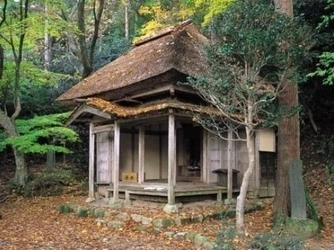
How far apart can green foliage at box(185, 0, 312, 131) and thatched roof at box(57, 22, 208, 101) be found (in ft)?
7.26

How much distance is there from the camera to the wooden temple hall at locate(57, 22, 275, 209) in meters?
10.1

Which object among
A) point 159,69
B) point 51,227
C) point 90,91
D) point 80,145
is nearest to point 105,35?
point 80,145

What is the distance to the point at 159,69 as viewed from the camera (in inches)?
395

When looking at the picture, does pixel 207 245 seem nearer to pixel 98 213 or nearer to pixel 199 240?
pixel 199 240

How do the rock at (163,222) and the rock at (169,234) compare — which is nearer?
the rock at (169,234)

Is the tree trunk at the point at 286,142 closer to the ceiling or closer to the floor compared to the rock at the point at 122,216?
closer to the ceiling

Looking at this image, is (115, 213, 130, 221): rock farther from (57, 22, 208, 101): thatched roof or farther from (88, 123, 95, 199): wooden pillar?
(57, 22, 208, 101): thatched roof

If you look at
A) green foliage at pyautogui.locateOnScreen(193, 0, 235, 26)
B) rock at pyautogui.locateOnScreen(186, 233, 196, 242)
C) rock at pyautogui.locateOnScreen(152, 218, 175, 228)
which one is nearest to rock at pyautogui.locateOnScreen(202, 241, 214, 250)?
rock at pyautogui.locateOnScreen(186, 233, 196, 242)

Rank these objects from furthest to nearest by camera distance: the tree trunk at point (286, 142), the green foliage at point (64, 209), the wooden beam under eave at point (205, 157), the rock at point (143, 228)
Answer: the wooden beam under eave at point (205, 157) < the green foliage at point (64, 209) < the rock at point (143, 228) < the tree trunk at point (286, 142)

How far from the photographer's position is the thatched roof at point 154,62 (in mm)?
10148

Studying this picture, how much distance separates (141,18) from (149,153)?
1225 centimetres

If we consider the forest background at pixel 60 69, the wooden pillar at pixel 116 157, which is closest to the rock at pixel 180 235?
the wooden pillar at pixel 116 157

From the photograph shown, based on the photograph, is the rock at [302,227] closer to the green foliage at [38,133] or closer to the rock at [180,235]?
the rock at [180,235]

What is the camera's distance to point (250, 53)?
7.03 metres
